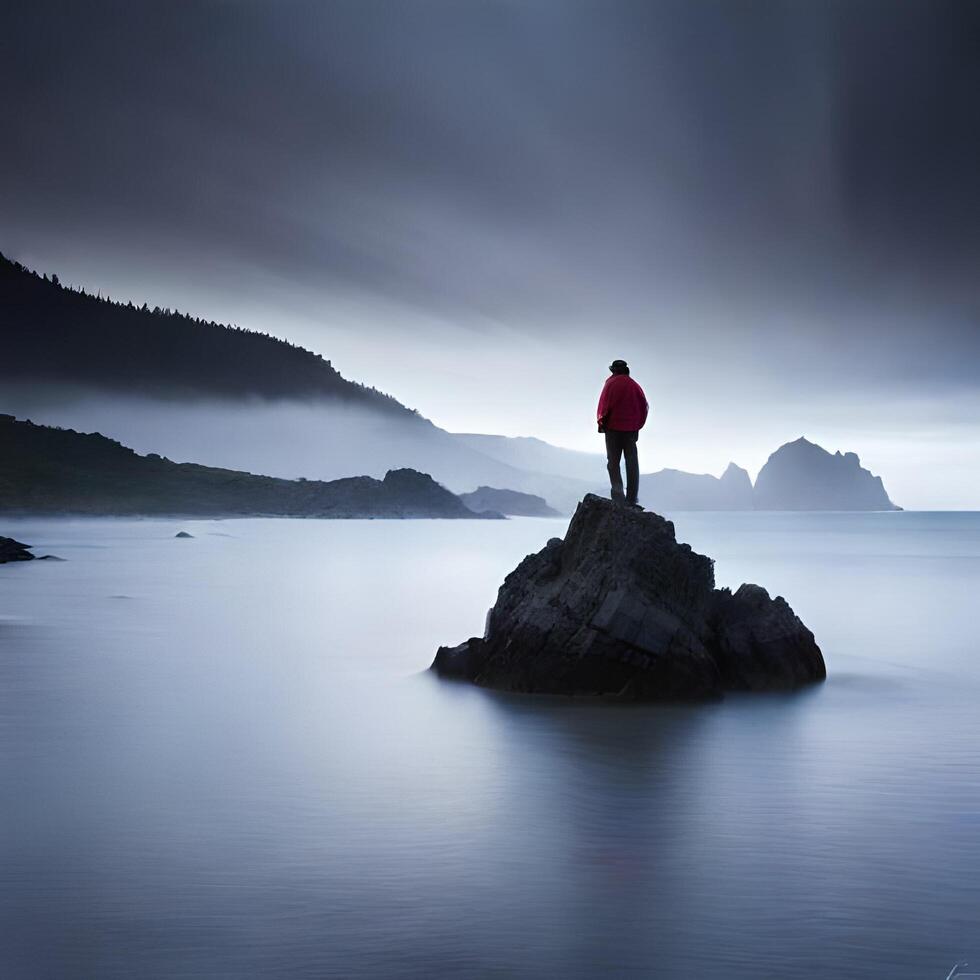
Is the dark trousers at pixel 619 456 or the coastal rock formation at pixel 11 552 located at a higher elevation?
the dark trousers at pixel 619 456

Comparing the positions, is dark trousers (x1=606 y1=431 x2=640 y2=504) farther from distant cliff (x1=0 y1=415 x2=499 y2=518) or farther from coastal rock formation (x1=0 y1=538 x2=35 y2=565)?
distant cliff (x1=0 y1=415 x2=499 y2=518)

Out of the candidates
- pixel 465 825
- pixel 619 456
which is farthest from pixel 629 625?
pixel 465 825

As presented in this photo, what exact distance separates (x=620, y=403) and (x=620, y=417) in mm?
220

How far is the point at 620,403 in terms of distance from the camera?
595 inches

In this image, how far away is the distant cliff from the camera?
158250 mm

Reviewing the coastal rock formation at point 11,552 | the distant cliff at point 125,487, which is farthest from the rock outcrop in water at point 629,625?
the distant cliff at point 125,487

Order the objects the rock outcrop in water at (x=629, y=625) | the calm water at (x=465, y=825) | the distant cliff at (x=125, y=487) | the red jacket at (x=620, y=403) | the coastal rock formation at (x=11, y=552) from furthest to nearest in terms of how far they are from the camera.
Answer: the distant cliff at (x=125, y=487)
the coastal rock formation at (x=11, y=552)
the red jacket at (x=620, y=403)
the rock outcrop in water at (x=629, y=625)
the calm water at (x=465, y=825)

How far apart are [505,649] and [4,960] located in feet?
30.7

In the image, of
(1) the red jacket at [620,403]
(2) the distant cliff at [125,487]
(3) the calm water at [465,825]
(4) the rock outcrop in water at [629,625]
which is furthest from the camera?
(2) the distant cliff at [125,487]

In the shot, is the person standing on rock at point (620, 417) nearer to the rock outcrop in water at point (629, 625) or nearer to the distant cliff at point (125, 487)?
the rock outcrop in water at point (629, 625)

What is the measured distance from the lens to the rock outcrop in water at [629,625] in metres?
12.8

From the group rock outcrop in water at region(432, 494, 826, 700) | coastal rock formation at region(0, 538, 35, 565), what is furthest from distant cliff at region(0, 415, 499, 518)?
rock outcrop in water at region(432, 494, 826, 700)

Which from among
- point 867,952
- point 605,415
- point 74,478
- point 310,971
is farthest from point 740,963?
point 74,478

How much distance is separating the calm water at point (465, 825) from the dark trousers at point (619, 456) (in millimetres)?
3761
